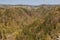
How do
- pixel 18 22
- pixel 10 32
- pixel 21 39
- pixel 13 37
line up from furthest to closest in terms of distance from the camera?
1. pixel 18 22
2. pixel 10 32
3. pixel 13 37
4. pixel 21 39

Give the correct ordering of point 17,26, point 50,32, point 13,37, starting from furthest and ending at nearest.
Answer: point 17,26 < point 13,37 < point 50,32

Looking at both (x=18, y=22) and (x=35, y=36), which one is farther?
(x=18, y=22)

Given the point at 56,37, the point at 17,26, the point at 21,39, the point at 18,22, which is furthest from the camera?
the point at 18,22

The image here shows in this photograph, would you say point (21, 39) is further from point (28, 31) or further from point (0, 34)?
point (0, 34)

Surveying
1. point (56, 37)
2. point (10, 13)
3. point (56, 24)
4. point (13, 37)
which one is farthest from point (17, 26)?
point (56, 37)

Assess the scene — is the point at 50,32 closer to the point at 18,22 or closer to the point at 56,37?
the point at 56,37

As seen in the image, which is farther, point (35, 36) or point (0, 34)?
point (0, 34)

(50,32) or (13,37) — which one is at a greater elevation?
(50,32)

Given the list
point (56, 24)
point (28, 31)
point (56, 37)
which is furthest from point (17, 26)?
point (56, 37)

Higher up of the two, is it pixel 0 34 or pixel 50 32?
pixel 50 32
